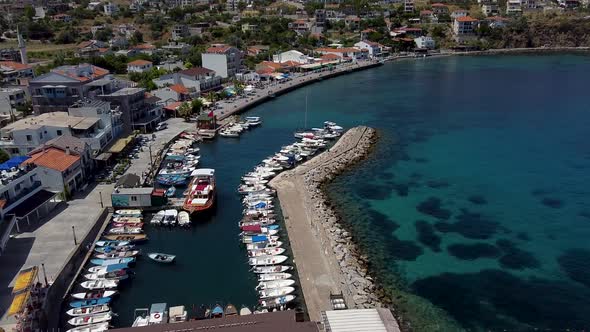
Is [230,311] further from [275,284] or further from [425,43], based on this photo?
[425,43]

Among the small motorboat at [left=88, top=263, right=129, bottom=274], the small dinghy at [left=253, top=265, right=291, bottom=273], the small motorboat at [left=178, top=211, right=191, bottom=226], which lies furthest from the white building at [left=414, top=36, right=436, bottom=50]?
the small motorboat at [left=88, top=263, right=129, bottom=274]

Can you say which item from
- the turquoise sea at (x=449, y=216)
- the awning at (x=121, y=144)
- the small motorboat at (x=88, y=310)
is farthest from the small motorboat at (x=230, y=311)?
the awning at (x=121, y=144)

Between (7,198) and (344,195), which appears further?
(344,195)

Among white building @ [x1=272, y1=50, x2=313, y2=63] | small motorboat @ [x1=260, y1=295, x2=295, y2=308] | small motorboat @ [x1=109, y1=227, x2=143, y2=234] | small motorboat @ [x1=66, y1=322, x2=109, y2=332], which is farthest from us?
white building @ [x1=272, y1=50, x2=313, y2=63]

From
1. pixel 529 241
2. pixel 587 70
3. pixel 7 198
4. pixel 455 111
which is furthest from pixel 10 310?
pixel 587 70

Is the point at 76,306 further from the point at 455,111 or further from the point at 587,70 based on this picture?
the point at 587,70

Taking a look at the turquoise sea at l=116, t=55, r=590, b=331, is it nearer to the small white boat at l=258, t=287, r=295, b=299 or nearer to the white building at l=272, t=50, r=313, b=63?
the small white boat at l=258, t=287, r=295, b=299
